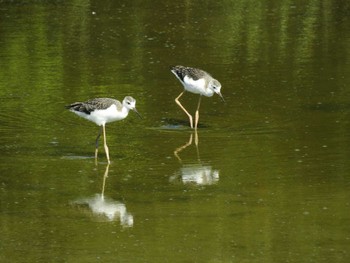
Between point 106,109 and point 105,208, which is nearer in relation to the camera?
point 105,208

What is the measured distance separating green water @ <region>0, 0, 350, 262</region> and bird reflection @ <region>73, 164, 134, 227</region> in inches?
1.2

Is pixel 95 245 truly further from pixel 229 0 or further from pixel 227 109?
pixel 229 0

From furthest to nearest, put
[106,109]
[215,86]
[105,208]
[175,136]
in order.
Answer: [215,86]
[175,136]
[106,109]
[105,208]

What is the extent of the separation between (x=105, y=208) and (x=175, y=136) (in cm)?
365

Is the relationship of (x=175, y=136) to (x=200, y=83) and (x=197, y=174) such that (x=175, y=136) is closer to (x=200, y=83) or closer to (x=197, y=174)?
(x=200, y=83)

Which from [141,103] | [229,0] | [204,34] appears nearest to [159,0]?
[229,0]

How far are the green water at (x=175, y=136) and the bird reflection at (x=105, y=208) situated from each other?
0.10 feet

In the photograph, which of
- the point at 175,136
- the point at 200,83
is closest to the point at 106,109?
the point at 175,136

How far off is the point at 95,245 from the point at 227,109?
660 cm

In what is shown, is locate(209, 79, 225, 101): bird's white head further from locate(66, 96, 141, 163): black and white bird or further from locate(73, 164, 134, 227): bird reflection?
locate(73, 164, 134, 227): bird reflection

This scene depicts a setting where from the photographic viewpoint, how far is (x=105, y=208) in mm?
13023

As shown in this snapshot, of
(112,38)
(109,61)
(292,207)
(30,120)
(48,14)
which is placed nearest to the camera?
(292,207)

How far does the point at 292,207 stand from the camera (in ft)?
42.3

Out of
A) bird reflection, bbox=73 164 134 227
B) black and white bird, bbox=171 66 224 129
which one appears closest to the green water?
bird reflection, bbox=73 164 134 227
